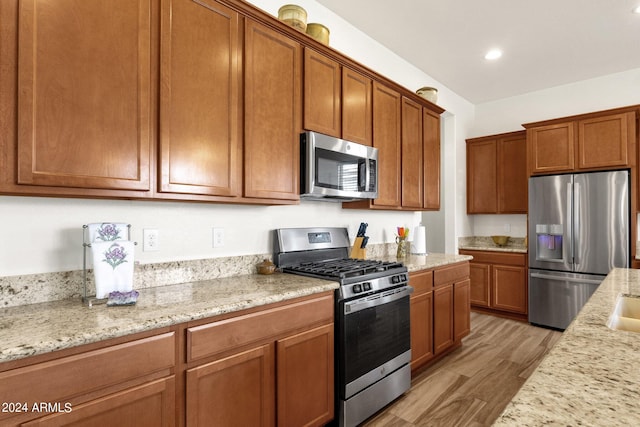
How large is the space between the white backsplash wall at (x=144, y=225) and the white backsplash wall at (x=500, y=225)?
10.1 feet

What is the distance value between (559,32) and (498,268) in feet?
8.71

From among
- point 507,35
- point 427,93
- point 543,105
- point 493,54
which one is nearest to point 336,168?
point 427,93

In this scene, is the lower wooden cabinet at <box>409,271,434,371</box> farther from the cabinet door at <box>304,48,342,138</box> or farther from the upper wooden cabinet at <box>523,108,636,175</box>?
the upper wooden cabinet at <box>523,108,636,175</box>

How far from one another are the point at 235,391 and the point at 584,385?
4.14 ft

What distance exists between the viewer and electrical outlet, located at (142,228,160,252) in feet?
5.96

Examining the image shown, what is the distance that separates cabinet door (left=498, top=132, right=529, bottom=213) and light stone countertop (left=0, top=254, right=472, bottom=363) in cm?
363

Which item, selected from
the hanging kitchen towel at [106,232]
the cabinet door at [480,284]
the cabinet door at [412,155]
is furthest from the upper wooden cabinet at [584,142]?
the hanging kitchen towel at [106,232]

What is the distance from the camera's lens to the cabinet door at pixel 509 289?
4215 mm

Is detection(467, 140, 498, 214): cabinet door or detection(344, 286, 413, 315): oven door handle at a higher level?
detection(467, 140, 498, 214): cabinet door

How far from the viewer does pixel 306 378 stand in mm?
1771

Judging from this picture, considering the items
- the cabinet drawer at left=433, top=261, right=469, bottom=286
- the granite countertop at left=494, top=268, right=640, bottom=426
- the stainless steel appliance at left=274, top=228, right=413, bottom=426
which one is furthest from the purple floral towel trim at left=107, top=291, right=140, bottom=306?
the cabinet drawer at left=433, top=261, right=469, bottom=286

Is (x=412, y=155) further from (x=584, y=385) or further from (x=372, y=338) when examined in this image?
(x=584, y=385)

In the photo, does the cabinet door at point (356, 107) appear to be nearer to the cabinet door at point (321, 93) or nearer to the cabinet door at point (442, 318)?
the cabinet door at point (321, 93)

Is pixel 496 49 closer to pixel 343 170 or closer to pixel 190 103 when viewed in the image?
pixel 343 170
